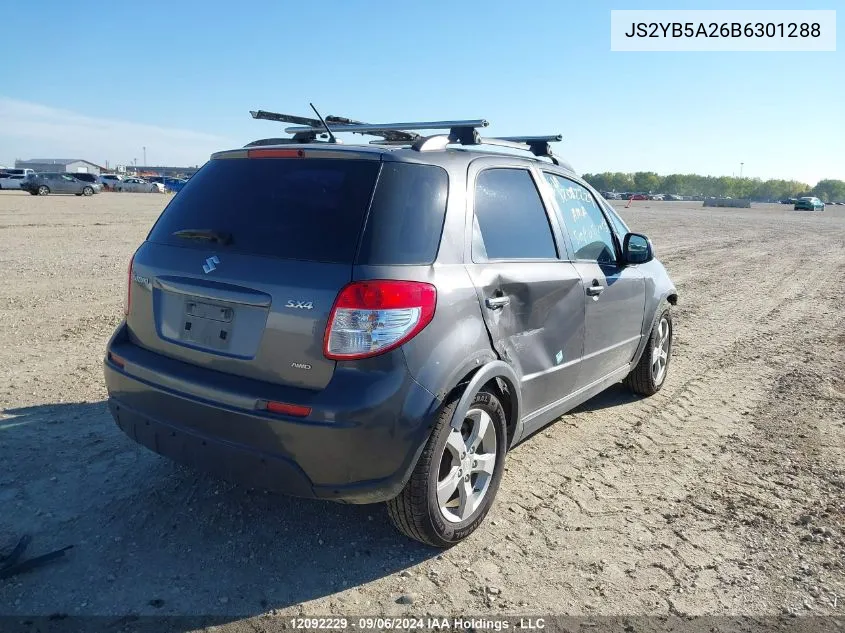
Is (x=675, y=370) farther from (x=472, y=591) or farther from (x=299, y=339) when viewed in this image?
(x=299, y=339)

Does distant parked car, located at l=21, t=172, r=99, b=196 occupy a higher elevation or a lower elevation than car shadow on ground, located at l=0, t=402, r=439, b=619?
higher

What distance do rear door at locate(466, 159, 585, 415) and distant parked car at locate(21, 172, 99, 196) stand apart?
4526 centimetres

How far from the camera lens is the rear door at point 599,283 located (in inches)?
165

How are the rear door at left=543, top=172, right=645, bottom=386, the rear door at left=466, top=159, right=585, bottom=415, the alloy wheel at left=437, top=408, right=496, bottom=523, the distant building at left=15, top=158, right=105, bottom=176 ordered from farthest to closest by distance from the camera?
the distant building at left=15, top=158, right=105, bottom=176 < the rear door at left=543, top=172, right=645, bottom=386 < the rear door at left=466, top=159, right=585, bottom=415 < the alloy wheel at left=437, top=408, right=496, bottom=523

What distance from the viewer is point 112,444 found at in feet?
13.3

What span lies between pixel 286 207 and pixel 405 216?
1.81 ft

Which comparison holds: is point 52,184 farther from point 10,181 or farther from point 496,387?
point 496,387

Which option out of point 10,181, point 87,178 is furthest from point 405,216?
point 10,181

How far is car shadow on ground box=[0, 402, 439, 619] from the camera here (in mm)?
2725

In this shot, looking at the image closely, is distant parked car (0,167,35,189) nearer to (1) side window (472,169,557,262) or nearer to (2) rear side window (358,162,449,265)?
(1) side window (472,169,557,262)

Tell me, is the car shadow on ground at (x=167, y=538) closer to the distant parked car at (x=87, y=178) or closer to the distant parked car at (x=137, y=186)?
the distant parked car at (x=87, y=178)

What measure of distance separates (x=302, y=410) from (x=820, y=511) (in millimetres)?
2942

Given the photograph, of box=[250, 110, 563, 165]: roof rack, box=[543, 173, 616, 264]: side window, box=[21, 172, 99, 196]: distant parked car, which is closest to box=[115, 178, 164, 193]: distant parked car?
box=[21, 172, 99, 196]: distant parked car

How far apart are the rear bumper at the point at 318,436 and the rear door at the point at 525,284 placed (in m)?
0.73
